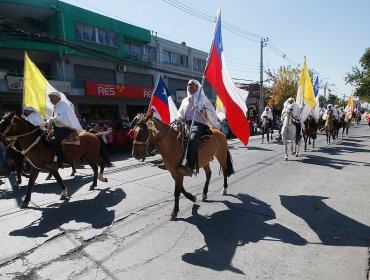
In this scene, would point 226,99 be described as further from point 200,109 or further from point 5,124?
point 5,124

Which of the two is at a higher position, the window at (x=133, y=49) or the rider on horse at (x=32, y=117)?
the window at (x=133, y=49)

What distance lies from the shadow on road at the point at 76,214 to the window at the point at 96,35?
21.0 meters

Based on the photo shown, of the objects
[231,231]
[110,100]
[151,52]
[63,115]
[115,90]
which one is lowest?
[231,231]

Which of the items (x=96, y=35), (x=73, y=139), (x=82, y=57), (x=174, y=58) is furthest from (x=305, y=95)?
(x=174, y=58)

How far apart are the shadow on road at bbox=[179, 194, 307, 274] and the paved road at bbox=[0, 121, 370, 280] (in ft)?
0.05

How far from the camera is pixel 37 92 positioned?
7.66 meters

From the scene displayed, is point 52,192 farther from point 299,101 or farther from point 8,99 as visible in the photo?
point 8,99

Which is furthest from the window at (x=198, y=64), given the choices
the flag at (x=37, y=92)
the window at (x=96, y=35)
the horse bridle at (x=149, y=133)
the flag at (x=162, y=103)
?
the horse bridle at (x=149, y=133)

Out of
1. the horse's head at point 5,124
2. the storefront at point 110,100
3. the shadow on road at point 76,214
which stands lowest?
the shadow on road at point 76,214

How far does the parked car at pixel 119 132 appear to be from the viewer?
14.1 metres

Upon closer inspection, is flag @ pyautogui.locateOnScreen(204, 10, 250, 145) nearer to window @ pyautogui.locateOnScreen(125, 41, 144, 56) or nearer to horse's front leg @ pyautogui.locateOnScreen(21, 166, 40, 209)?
horse's front leg @ pyautogui.locateOnScreen(21, 166, 40, 209)

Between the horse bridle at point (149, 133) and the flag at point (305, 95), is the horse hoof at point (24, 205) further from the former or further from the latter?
the flag at point (305, 95)

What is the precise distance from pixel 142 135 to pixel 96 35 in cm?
2335

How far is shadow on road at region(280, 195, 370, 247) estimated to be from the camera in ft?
12.9
